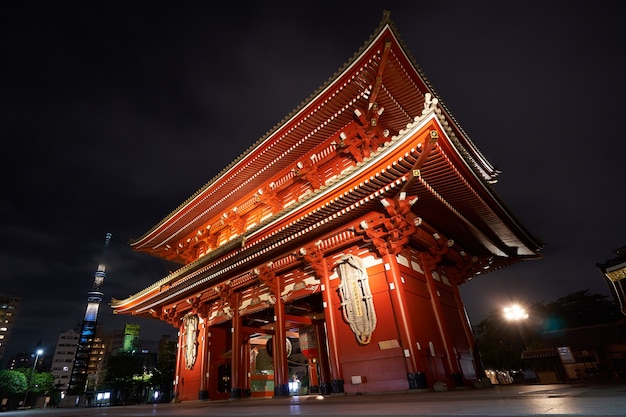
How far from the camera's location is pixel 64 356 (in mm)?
106562

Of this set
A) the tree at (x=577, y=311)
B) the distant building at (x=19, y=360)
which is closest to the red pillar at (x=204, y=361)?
the tree at (x=577, y=311)

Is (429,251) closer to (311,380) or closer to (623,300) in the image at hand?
(311,380)

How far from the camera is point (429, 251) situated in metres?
11.2

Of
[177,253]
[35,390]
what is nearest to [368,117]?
[177,253]

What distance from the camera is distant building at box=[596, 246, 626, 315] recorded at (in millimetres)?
18938

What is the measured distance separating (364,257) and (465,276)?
6292 mm

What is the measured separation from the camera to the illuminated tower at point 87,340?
225ft

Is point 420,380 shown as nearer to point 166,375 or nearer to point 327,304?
point 327,304

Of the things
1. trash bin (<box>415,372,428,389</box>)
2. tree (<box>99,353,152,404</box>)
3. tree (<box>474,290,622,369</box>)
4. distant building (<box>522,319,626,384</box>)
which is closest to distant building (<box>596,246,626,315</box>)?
distant building (<box>522,319,626,384</box>)

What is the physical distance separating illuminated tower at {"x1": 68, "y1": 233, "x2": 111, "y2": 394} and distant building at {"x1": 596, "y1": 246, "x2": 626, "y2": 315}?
84.4 m

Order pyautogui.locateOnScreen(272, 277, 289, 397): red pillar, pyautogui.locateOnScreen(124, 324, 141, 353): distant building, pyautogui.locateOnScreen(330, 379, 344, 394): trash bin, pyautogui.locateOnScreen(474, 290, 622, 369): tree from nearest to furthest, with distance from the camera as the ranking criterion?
1. pyautogui.locateOnScreen(330, 379, 344, 394): trash bin
2. pyautogui.locateOnScreen(272, 277, 289, 397): red pillar
3. pyautogui.locateOnScreen(474, 290, 622, 369): tree
4. pyautogui.locateOnScreen(124, 324, 141, 353): distant building

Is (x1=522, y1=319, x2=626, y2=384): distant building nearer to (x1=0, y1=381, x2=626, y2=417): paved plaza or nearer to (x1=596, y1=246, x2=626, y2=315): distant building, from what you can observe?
(x1=596, y1=246, x2=626, y2=315): distant building

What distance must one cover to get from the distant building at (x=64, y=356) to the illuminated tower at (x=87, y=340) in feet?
115

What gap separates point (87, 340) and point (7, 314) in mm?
53462
